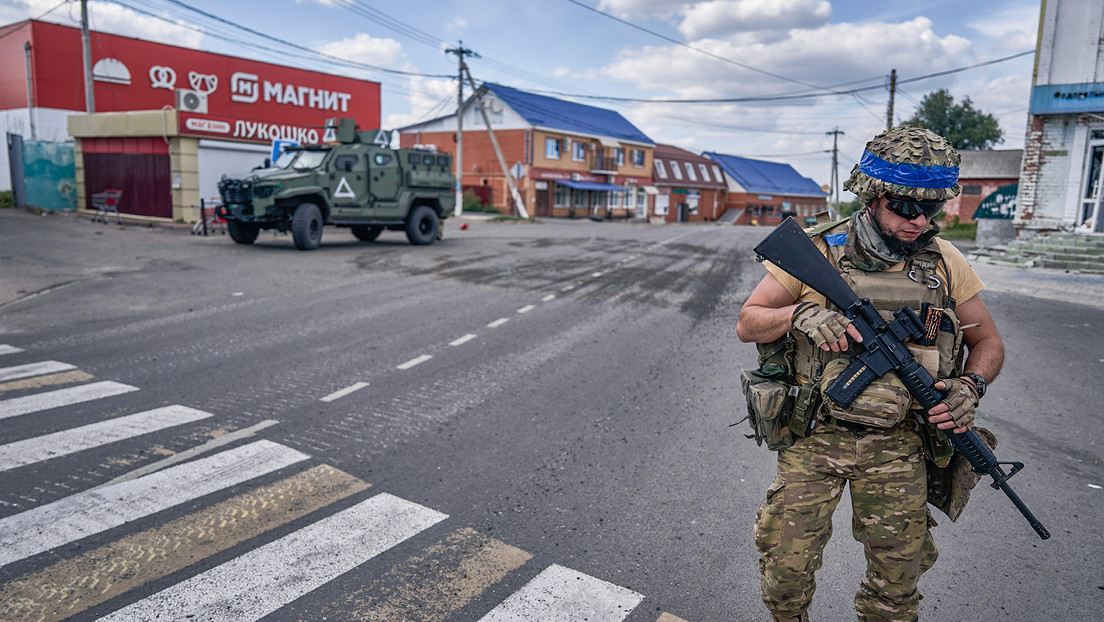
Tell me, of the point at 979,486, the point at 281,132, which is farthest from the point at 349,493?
the point at 281,132

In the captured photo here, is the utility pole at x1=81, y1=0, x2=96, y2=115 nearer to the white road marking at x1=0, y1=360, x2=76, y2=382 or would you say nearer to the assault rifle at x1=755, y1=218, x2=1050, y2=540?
the white road marking at x1=0, y1=360, x2=76, y2=382

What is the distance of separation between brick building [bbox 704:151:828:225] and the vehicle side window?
48.5 m

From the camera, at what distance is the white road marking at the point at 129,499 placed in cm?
334

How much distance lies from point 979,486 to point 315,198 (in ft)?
48.3

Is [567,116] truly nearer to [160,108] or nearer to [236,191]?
[160,108]

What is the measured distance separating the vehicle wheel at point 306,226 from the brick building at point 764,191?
49595 mm

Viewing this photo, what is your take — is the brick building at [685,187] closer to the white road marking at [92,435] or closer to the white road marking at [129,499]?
the white road marking at [92,435]

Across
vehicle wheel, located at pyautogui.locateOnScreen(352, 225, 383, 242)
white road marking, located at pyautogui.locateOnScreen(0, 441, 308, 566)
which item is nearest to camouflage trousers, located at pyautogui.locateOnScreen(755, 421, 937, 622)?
white road marking, located at pyautogui.locateOnScreen(0, 441, 308, 566)

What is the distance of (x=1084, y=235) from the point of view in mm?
15992

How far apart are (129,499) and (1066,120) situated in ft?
67.5

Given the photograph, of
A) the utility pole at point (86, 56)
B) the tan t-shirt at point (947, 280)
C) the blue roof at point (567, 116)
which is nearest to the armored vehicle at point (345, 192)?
the utility pole at point (86, 56)

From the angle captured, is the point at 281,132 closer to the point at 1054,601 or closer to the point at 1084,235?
the point at 1084,235

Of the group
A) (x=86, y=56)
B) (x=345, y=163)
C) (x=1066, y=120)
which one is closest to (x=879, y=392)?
(x=345, y=163)

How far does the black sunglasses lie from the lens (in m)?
2.38
